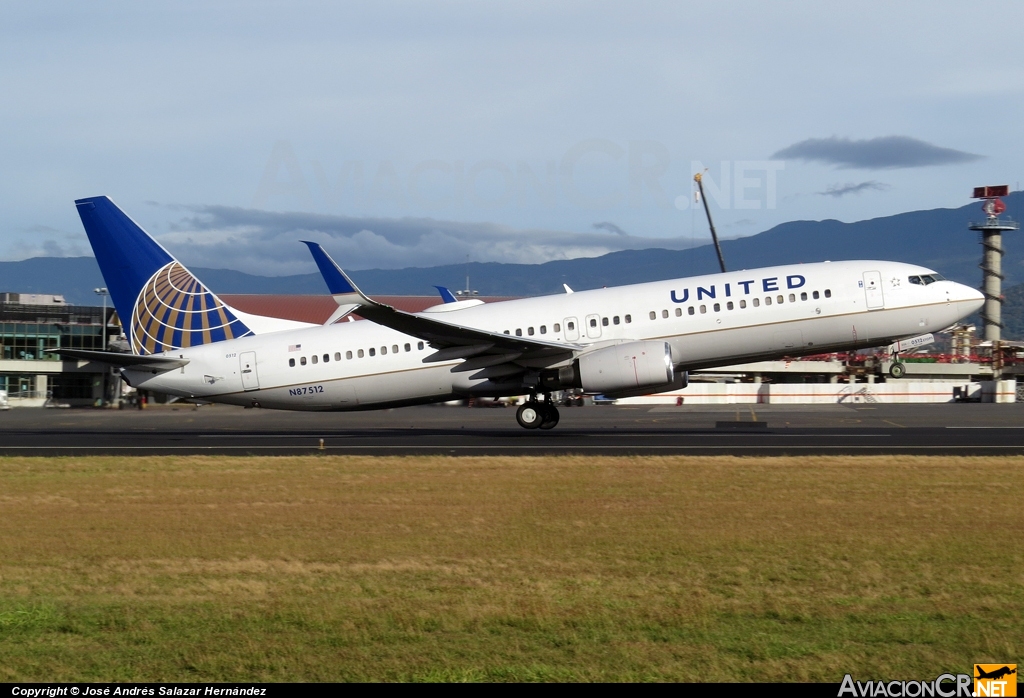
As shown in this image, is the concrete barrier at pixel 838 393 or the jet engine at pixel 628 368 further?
the concrete barrier at pixel 838 393

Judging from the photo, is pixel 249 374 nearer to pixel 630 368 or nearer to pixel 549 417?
pixel 549 417

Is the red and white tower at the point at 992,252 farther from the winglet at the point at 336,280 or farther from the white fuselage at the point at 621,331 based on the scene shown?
the winglet at the point at 336,280

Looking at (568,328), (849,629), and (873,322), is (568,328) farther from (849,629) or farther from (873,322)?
(849,629)

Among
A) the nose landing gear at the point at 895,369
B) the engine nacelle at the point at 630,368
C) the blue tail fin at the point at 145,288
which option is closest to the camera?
the engine nacelle at the point at 630,368

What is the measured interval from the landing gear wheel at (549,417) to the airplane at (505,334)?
6 centimetres

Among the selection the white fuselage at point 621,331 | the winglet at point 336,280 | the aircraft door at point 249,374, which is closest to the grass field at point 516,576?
the winglet at point 336,280

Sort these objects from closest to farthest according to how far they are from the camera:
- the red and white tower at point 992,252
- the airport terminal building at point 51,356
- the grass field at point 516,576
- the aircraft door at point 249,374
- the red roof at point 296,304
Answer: the grass field at point 516,576
the aircraft door at point 249,374
the airport terminal building at point 51,356
the red roof at point 296,304
the red and white tower at point 992,252

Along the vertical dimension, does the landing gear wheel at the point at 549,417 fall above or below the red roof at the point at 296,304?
below

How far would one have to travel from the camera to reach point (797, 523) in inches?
543

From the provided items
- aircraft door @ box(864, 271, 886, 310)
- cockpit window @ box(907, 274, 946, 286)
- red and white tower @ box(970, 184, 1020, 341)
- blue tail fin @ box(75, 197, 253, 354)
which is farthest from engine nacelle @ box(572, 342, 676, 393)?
red and white tower @ box(970, 184, 1020, 341)

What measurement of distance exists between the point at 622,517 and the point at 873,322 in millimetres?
16743

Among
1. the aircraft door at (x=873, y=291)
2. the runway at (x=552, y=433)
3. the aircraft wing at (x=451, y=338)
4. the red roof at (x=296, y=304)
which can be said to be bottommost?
the runway at (x=552, y=433)

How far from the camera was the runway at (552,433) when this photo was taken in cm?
2609

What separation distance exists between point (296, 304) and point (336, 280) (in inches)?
2906
